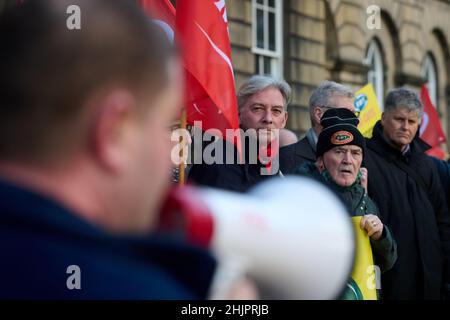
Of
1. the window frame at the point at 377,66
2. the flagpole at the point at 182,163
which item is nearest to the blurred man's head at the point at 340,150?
the flagpole at the point at 182,163

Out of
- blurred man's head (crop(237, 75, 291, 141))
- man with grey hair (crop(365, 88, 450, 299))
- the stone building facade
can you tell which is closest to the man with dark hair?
blurred man's head (crop(237, 75, 291, 141))

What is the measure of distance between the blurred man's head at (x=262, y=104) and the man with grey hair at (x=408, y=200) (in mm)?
973

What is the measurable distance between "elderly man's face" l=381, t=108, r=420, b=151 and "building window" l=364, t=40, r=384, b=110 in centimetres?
1186

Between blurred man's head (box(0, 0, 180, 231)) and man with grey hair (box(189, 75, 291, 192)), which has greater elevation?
man with grey hair (box(189, 75, 291, 192))

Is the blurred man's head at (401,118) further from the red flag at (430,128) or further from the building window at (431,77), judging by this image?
the building window at (431,77)

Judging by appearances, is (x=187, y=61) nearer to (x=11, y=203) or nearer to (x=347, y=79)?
(x=11, y=203)

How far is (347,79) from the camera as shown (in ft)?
51.6

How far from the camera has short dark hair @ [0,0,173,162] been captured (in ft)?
3.42

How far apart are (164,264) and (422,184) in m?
4.87

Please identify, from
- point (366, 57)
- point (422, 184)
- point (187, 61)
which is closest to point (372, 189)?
point (422, 184)

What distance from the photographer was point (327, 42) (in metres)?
15.7

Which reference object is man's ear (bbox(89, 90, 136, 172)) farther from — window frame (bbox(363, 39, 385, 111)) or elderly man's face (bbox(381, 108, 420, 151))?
window frame (bbox(363, 39, 385, 111))

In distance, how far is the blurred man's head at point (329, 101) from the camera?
5.54 metres

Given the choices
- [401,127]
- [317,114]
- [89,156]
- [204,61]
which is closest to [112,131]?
[89,156]
